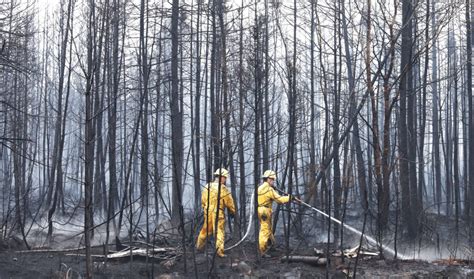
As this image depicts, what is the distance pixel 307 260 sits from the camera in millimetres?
9227

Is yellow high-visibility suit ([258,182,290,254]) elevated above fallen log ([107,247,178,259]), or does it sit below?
above

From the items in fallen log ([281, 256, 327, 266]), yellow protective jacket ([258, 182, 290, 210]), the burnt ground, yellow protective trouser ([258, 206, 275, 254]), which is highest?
yellow protective jacket ([258, 182, 290, 210])

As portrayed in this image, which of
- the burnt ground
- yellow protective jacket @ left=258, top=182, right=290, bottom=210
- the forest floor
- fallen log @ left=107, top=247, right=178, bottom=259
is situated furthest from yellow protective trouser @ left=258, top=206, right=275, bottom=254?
fallen log @ left=107, top=247, right=178, bottom=259

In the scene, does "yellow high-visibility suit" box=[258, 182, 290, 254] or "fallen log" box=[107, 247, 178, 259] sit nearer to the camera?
"fallen log" box=[107, 247, 178, 259]

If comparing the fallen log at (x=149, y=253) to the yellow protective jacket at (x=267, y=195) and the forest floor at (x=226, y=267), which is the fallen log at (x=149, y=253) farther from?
the yellow protective jacket at (x=267, y=195)

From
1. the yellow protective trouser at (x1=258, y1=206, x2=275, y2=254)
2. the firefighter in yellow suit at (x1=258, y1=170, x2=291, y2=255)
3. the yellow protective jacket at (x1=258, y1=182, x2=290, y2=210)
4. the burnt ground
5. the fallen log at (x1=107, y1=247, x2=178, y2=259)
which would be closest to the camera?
the burnt ground

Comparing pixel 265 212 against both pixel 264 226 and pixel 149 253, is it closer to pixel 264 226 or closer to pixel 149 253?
pixel 264 226

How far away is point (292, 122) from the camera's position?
34.7 feet

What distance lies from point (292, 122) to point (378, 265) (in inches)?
121

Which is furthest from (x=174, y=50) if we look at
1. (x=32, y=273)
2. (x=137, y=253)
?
(x=32, y=273)

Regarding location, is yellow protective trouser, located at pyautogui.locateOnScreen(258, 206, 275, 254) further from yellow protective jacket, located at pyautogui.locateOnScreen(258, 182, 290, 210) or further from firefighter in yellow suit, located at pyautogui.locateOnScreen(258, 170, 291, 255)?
yellow protective jacket, located at pyautogui.locateOnScreen(258, 182, 290, 210)

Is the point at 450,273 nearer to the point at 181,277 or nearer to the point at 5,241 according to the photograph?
the point at 181,277

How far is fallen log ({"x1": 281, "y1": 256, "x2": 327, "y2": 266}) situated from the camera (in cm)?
909

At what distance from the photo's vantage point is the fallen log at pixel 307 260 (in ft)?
29.8
